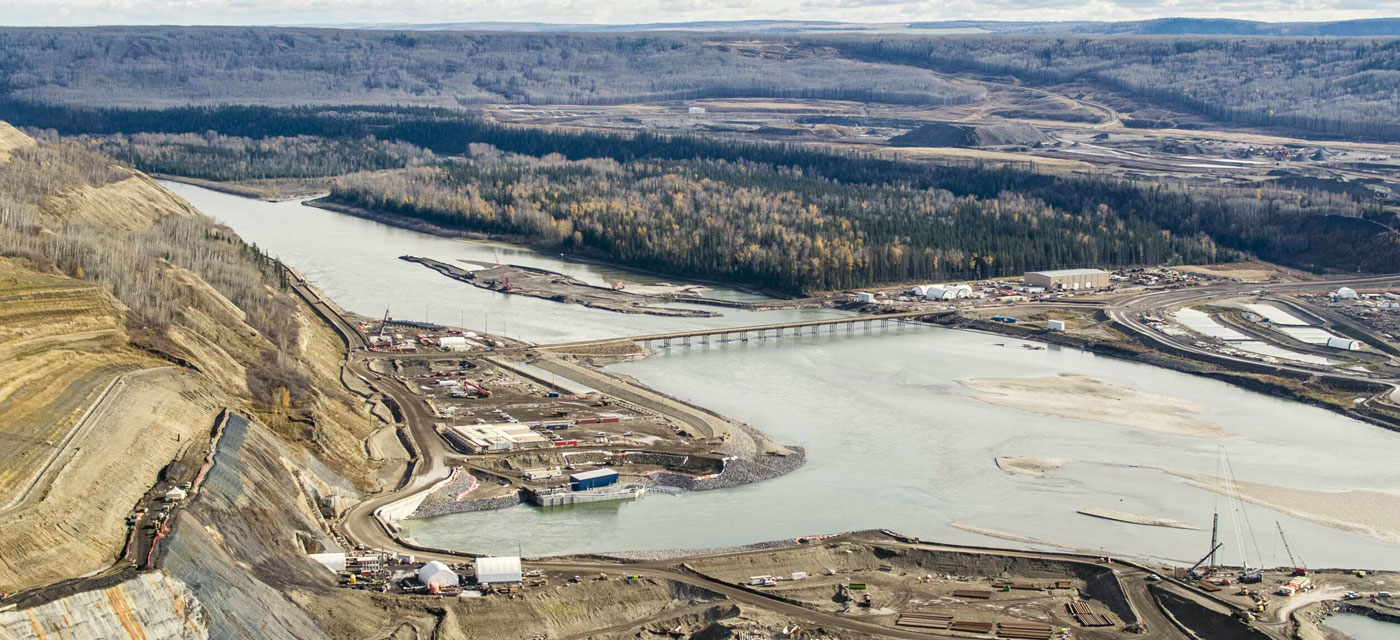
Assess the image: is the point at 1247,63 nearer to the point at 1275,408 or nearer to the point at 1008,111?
the point at 1008,111

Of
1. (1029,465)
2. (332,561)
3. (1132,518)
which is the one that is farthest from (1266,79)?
(332,561)

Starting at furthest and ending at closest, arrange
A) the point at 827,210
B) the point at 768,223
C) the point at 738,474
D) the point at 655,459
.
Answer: the point at 827,210 < the point at 768,223 < the point at 655,459 < the point at 738,474

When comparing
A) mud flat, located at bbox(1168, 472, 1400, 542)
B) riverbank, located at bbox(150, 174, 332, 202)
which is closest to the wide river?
mud flat, located at bbox(1168, 472, 1400, 542)

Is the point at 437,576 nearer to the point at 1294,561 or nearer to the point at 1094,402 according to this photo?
the point at 1294,561

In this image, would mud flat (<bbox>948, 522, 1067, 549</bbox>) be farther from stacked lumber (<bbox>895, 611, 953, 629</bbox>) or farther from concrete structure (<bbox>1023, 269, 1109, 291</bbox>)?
concrete structure (<bbox>1023, 269, 1109, 291</bbox>)

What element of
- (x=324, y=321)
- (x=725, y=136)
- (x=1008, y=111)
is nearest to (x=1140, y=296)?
(x=324, y=321)

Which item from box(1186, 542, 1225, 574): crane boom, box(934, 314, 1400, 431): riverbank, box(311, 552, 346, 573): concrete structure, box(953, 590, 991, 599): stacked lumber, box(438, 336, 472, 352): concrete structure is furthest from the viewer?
box(438, 336, 472, 352): concrete structure
